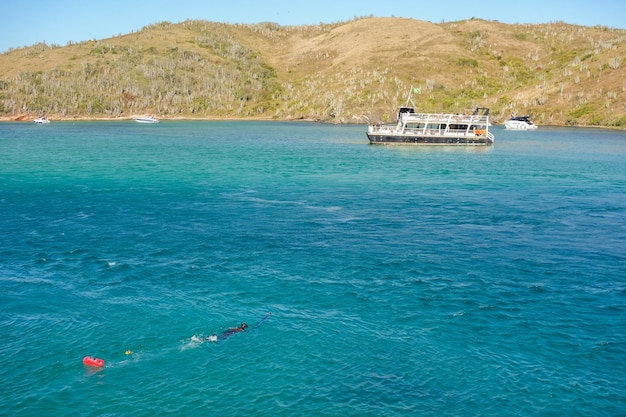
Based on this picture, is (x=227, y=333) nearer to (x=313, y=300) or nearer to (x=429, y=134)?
(x=313, y=300)

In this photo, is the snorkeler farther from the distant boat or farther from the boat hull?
the distant boat

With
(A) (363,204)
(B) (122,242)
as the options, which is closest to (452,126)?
(A) (363,204)

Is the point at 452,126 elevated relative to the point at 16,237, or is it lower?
elevated

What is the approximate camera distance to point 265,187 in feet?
231

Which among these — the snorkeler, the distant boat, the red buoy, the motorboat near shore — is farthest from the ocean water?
the distant boat

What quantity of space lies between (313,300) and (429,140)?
102 meters

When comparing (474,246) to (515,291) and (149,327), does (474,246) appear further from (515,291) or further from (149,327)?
(149,327)

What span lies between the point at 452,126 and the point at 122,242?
102 m

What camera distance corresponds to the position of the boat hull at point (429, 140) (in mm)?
128750

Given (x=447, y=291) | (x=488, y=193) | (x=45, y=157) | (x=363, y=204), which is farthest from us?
(x=45, y=157)

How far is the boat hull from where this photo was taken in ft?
422

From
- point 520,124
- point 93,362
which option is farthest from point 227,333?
point 520,124

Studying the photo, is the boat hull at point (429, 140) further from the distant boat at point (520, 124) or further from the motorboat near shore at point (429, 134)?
the distant boat at point (520, 124)

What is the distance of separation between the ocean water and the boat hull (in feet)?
195
